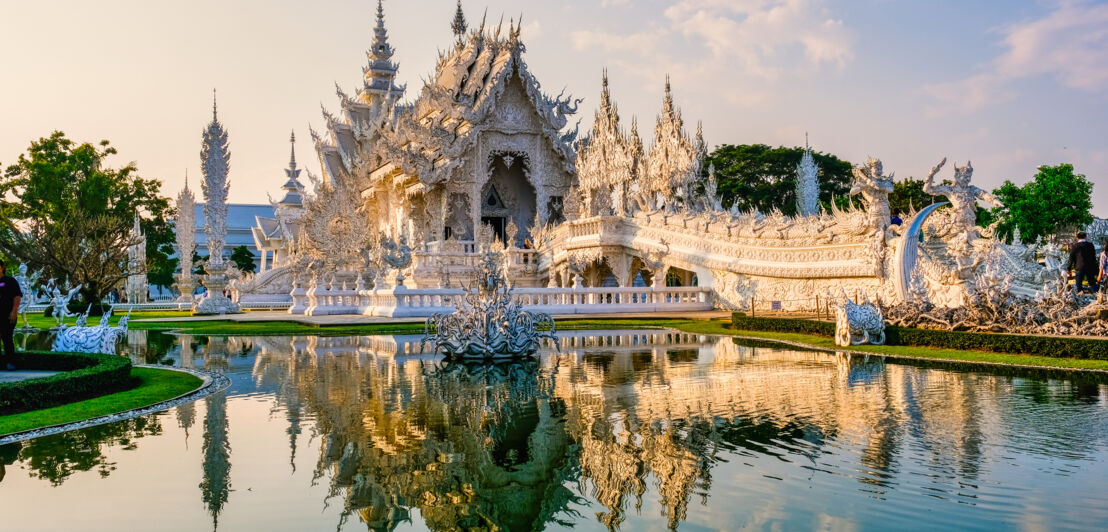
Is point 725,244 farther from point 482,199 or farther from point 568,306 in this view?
point 482,199

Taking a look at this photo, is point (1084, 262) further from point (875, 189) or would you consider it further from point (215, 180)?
point (215, 180)

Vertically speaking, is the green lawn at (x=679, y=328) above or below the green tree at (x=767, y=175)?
below

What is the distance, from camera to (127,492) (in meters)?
4.82

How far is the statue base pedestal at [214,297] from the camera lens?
27453 millimetres

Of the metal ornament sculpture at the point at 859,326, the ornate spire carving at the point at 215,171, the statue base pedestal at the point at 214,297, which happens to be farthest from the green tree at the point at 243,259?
the metal ornament sculpture at the point at 859,326

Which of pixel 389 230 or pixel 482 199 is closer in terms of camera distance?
pixel 482 199

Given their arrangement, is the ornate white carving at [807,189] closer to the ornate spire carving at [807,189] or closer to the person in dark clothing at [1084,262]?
the ornate spire carving at [807,189]

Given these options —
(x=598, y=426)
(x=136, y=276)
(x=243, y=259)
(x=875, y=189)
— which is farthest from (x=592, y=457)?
(x=243, y=259)

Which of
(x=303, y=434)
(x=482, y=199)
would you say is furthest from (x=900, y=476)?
(x=482, y=199)

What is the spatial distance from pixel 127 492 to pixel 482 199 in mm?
31023

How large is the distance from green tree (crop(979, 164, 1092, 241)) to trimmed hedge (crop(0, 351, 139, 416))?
132ft

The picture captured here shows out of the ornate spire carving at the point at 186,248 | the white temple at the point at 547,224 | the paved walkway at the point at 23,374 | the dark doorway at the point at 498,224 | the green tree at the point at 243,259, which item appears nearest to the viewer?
the paved walkway at the point at 23,374

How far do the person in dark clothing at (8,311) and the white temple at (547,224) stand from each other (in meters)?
10.8

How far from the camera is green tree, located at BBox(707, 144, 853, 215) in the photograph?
4691cm
